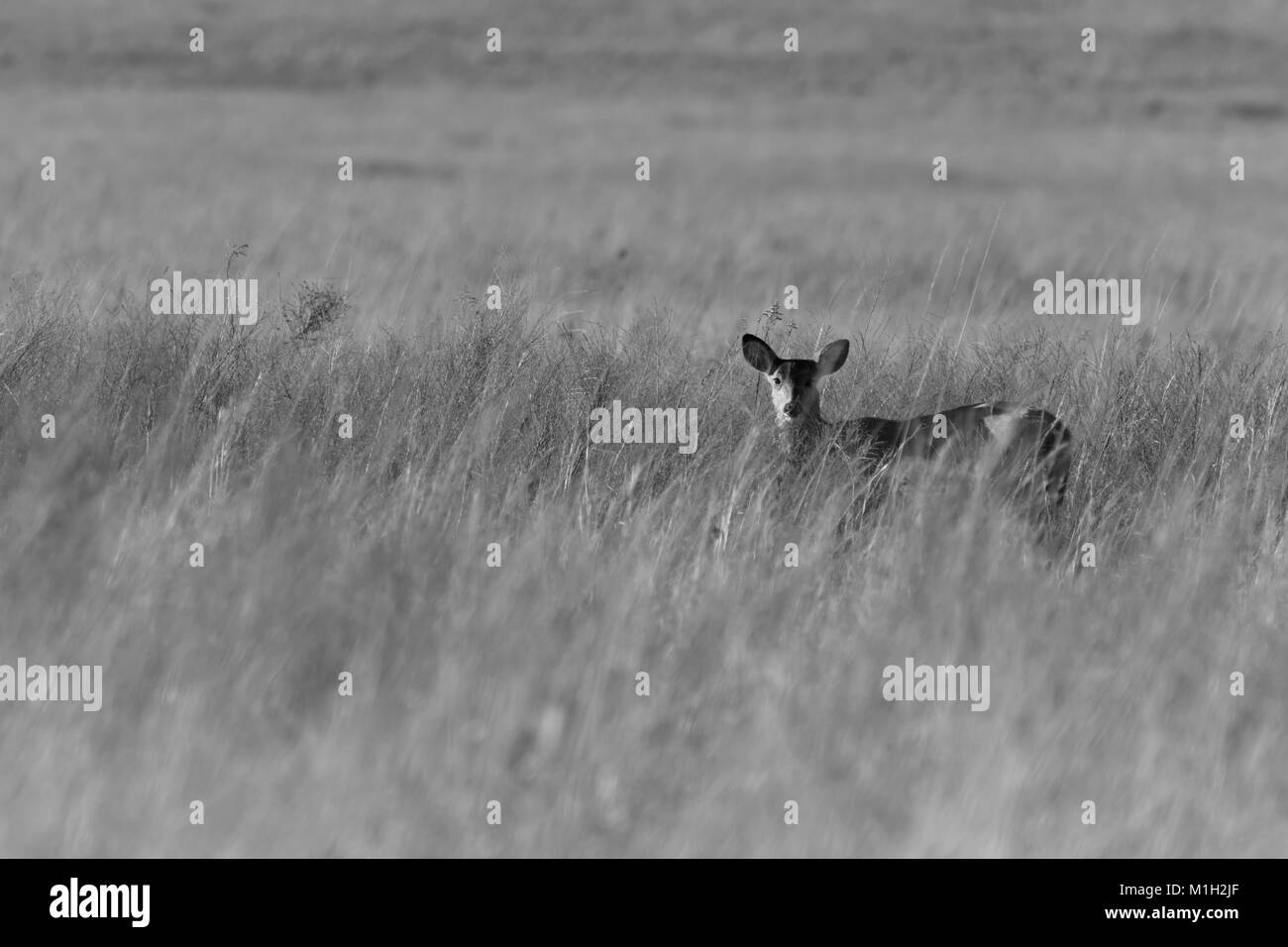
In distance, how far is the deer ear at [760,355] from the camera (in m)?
6.61

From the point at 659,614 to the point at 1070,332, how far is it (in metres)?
4.48

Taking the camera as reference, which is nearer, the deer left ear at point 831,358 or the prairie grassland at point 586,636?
the prairie grassland at point 586,636

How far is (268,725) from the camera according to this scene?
3.88 meters

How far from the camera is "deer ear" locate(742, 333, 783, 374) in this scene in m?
6.61

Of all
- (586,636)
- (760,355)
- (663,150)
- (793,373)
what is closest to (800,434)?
(793,373)

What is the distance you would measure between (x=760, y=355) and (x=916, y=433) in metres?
0.82

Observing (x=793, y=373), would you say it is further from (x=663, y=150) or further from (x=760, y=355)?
(x=663, y=150)

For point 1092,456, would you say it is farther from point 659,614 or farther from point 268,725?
point 268,725

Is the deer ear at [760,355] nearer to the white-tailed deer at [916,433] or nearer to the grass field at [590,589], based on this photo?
the white-tailed deer at [916,433]

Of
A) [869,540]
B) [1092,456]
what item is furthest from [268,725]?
[1092,456]

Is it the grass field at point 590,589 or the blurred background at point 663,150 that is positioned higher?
the blurred background at point 663,150

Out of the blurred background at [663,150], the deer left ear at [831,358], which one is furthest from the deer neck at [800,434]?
the blurred background at [663,150]

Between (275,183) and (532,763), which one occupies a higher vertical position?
(275,183)

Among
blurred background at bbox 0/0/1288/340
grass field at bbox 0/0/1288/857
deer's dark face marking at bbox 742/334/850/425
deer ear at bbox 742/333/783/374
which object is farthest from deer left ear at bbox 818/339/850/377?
blurred background at bbox 0/0/1288/340
